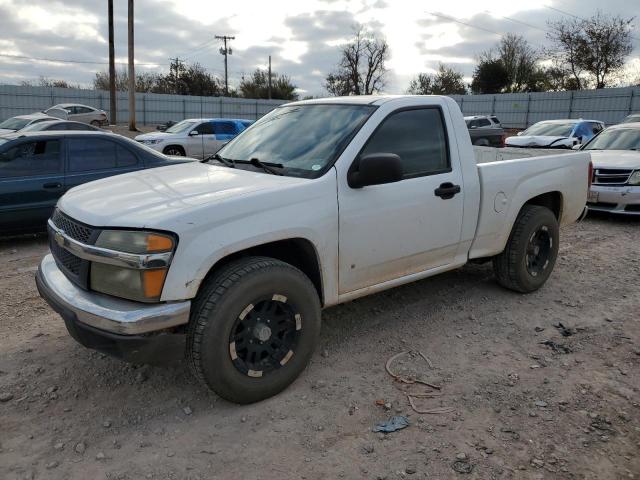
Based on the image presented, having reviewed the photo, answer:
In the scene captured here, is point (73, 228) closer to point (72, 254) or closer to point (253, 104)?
point (72, 254)

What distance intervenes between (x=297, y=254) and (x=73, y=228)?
137cm

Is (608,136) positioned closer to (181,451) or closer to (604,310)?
(604,310)

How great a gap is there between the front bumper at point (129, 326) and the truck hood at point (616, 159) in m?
7.98

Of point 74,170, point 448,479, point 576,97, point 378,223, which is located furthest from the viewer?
point 576,97

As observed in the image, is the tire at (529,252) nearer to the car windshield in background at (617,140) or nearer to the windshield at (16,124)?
the car windshield in background at (617,140)

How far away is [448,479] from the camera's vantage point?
8.39 ft

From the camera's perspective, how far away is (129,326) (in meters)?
2.67

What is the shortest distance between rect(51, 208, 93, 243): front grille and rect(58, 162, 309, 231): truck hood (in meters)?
0.04

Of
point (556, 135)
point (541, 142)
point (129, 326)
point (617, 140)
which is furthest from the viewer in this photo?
point (556, 135)

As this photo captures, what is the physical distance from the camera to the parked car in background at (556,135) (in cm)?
1563

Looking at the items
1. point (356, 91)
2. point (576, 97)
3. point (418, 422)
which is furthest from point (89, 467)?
point (356, 91)

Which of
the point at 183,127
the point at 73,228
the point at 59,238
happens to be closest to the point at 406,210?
the point at 73,228

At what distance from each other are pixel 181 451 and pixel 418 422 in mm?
1327

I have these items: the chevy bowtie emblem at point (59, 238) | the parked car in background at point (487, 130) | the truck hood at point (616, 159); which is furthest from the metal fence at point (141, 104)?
the chevy bowtie emblem at point (59, 238)
